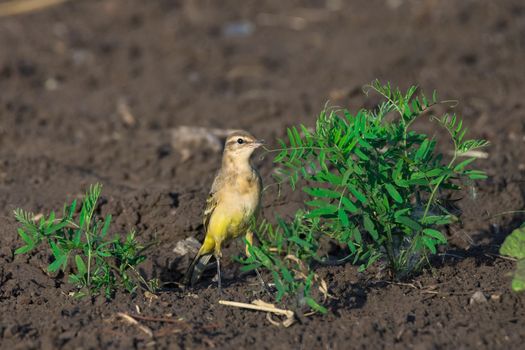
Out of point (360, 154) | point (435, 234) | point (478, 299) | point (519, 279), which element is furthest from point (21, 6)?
point (519, 279)

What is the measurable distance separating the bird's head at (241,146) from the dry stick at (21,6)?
11.3 m

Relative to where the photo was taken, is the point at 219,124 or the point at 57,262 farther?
the point at 219,124

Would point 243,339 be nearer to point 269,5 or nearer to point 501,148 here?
point 501,148

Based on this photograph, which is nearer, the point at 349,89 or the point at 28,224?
the point at 28,224

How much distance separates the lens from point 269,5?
62.8ft

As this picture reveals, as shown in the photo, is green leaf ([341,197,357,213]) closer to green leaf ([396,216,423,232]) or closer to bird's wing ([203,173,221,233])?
green leaf ([396,216,423,232])

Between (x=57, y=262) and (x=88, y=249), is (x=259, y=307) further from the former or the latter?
(x=57, y=262)

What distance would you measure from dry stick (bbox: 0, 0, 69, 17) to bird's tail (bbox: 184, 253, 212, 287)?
11.5 m

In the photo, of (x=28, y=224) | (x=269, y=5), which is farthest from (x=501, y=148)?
(x=269, y=5)

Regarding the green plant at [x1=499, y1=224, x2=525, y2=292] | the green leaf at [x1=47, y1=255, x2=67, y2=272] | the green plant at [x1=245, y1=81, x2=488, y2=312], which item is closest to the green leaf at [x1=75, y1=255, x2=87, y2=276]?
the green leaf at [x1=47, y1=255, x2=67, y2=272]

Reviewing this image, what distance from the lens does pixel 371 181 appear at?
268 inches

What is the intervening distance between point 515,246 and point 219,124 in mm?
6541

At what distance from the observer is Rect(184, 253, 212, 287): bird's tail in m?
8.27

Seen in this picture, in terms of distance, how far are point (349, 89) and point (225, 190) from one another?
565 centimetres
